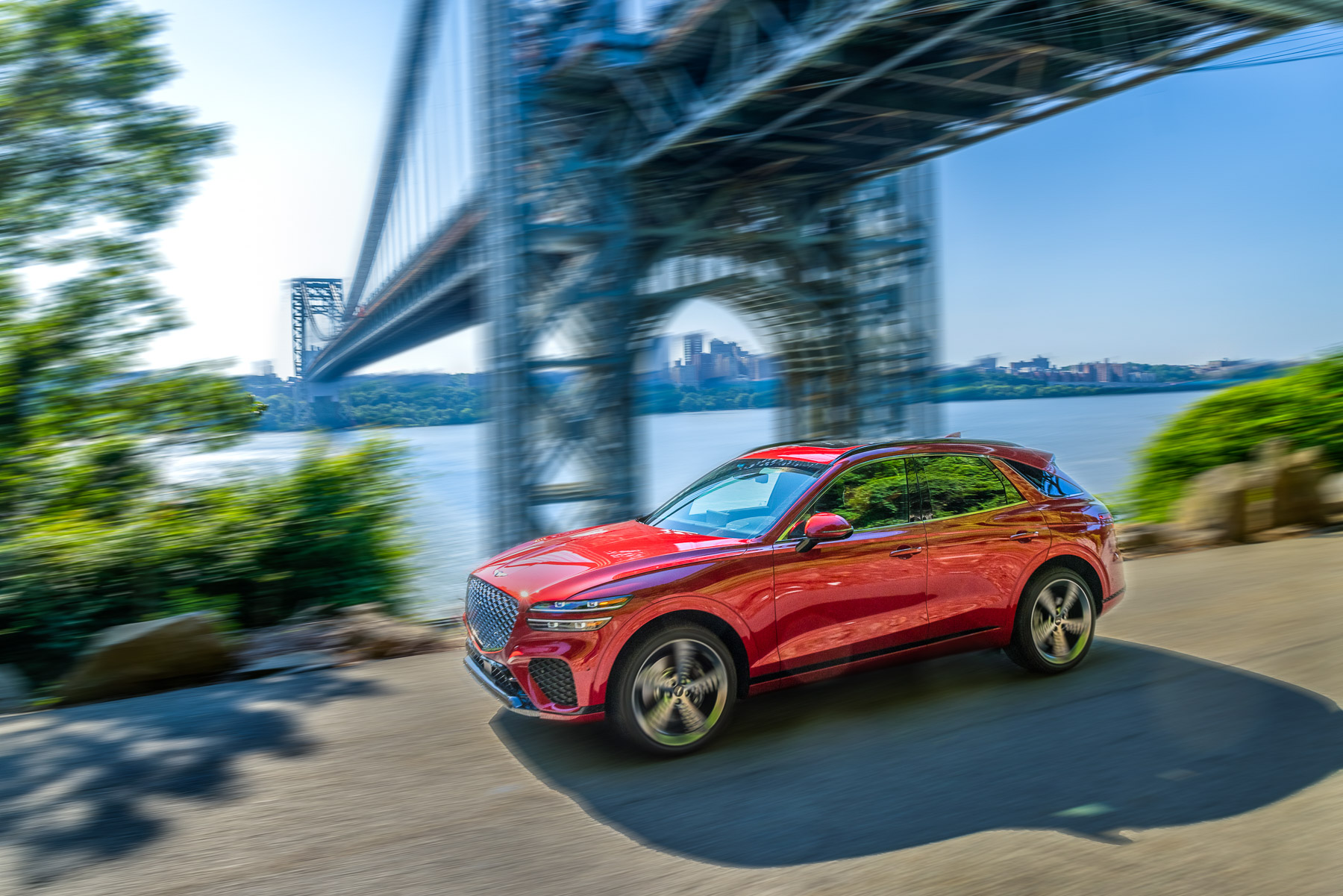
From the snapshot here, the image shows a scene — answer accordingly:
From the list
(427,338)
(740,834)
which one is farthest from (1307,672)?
(427,338)

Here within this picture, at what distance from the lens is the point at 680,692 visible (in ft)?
14.8

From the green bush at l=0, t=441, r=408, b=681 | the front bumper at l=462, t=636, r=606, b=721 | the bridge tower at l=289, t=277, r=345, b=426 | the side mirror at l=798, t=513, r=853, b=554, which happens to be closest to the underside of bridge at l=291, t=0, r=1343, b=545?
the green bush at l=0, t=441, r=408, b=681

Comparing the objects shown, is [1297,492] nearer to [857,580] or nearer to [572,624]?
[857,580]

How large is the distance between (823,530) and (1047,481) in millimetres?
1973

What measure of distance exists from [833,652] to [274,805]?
2679mm

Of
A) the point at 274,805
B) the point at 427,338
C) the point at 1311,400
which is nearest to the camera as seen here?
the point at 274,805

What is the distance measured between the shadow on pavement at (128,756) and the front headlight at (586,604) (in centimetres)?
152

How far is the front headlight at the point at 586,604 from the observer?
432 centimetres

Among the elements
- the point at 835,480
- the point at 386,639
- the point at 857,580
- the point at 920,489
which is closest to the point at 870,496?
the point at 835,480

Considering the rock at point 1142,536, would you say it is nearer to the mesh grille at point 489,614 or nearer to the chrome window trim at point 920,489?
the chrome window trim at point 920,489

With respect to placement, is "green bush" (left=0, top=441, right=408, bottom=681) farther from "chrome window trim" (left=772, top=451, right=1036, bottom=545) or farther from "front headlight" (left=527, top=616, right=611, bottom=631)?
"chrome window trim" (left=772, top=451, right=1036, bottom=545)

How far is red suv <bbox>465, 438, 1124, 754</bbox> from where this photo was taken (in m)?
4.39

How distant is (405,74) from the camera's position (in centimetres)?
3088

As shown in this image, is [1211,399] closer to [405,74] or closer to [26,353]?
[26,353]
